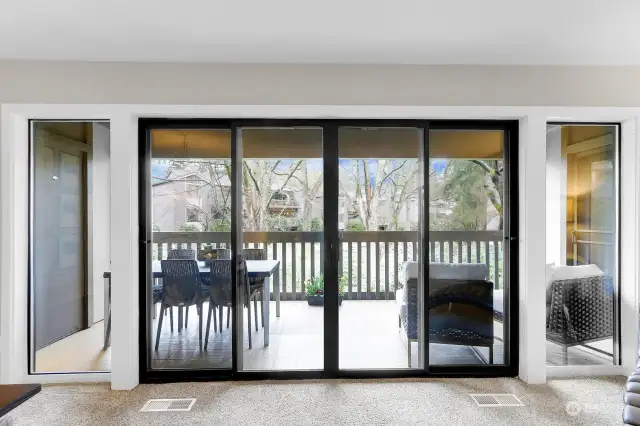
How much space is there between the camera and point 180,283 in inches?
128

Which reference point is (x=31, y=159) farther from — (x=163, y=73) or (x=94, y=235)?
(x=163, y=73)

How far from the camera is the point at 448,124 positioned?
3.19 metres

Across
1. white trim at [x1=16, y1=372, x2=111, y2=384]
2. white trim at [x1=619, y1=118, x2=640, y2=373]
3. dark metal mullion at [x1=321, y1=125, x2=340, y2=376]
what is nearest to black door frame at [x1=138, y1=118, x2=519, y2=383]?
dark metal mullion at [x1=321, y1=125, x2=340, y2=376]

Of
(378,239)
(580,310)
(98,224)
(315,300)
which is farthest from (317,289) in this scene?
(580,310)

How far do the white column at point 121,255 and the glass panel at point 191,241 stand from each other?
25 cm

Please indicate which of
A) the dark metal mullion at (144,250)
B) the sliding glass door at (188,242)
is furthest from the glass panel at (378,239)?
the dark metal mullion at (144,250)

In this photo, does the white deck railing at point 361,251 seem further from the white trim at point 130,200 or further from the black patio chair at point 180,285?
the white trim at point 130,200

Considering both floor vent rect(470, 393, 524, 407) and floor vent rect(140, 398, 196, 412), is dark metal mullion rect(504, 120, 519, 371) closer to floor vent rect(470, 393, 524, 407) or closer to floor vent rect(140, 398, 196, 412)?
floor vent rect(470, 393, 524, 407)

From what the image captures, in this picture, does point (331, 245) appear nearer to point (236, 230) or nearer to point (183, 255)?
point (236, 230)

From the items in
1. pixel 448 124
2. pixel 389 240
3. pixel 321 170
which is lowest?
pixel 389 240

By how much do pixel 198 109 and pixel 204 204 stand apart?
2.54 feet

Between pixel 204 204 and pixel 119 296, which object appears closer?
pixel 119 296

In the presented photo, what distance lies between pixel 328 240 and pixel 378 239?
1.39 feet

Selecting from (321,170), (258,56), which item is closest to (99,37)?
(258,56)
